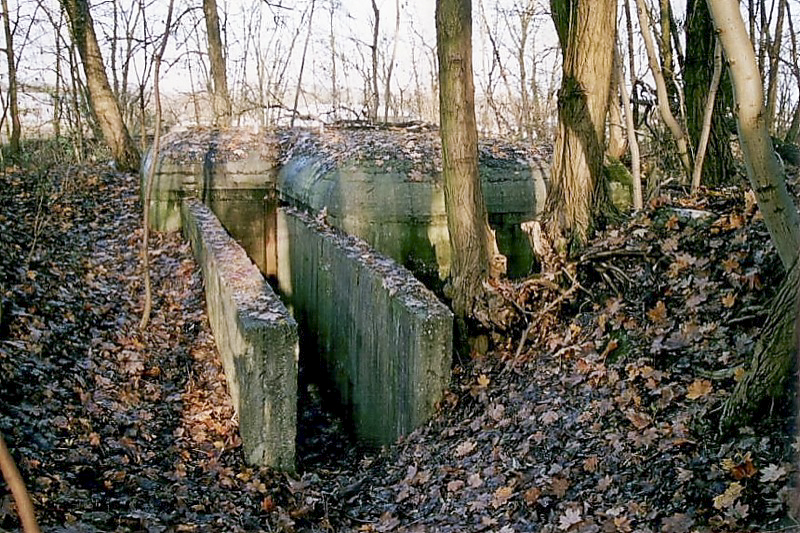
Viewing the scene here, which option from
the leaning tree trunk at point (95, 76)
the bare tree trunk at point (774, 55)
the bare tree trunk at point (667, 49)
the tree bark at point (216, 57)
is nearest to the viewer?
the bare tree trunk at point (667, 49)

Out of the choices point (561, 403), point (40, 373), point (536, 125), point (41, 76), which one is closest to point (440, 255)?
point (561, 403)

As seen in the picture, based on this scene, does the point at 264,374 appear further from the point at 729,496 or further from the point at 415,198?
the point at 415,198

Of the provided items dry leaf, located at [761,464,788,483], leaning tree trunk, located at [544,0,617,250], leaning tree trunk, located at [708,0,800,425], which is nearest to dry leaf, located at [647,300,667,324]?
leaning tree trunk, located at [544,0,617,250]

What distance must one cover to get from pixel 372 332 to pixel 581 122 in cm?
272

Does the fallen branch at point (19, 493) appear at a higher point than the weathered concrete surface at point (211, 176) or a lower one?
lower

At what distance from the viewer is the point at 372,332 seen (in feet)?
22.9

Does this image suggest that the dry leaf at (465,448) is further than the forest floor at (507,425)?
Yes

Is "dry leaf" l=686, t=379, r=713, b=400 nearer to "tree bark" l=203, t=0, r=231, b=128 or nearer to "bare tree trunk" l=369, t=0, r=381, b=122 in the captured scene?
"tree bark" l=203, t=0, r=231, b=128

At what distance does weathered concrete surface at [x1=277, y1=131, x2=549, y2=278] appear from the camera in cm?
907

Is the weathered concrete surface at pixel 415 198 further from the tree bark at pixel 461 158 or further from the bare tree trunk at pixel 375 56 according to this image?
the bare tree trunk at pixel 375 56

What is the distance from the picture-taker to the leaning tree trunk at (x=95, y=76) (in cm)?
1327

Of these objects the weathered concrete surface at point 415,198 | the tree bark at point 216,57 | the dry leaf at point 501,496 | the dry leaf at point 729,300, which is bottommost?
the dry leaf at point 501,496

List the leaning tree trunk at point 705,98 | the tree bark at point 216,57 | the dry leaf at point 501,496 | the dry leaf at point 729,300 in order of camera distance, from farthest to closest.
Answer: the tree bark at point 216,57, the leaning tree trunk at point 705,98, the dry leaf at point 729,300, the dry leaf at point 501,496

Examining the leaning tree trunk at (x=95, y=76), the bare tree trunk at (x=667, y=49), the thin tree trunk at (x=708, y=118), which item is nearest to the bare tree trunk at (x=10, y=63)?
the leaning tree trunk at (x=95, y=76)
